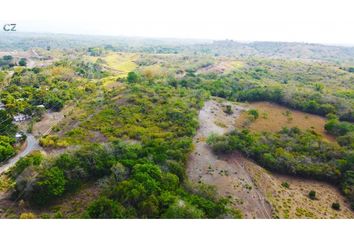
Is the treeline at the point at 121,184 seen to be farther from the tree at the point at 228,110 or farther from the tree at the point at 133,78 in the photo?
the tree at the point at 133,78

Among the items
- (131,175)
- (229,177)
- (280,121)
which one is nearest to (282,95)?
(280,121)

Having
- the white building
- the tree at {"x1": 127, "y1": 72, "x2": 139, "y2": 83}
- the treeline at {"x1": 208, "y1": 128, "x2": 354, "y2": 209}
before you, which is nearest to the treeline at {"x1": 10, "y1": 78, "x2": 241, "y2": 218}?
the treeline at {"x1": 208, "y1": 128, "x2": 354, "y2": 209}

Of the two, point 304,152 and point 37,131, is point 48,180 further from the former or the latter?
point 304,152

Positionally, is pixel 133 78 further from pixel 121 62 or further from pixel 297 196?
pixel 121 62

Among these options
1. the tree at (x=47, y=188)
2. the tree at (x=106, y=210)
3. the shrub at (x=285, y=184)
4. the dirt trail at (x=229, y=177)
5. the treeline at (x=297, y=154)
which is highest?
the tree at (x=106, y=210)

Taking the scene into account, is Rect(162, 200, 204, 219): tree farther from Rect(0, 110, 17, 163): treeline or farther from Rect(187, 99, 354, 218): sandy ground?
Rect(0, 110, 17, 163): treeline

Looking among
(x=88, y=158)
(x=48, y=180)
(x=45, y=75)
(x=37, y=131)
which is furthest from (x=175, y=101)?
(x=45, y=75)

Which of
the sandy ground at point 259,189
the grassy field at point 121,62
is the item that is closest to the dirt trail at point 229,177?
the sandy ground at point 259,189

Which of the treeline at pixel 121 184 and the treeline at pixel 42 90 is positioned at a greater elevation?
the treeline at pixel 121 184
